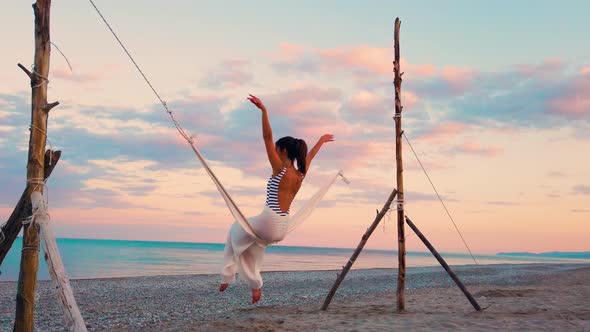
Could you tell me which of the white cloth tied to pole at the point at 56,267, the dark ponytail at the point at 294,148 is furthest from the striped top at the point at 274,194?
the white cloth tied to pole at the point at 56,267

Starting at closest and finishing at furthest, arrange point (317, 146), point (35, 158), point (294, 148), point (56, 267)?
1. point (56, 267)
2. point (35, 158)
3. point (294, 148)
4. point (317, 146)

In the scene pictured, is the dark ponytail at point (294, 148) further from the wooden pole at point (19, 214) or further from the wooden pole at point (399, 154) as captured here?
the wooden pole at point (399, 154)

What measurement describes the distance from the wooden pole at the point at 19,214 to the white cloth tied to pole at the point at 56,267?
169 millimetres

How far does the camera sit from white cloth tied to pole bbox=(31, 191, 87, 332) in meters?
4.96

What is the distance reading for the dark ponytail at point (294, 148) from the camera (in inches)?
240

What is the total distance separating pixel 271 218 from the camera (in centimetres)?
594

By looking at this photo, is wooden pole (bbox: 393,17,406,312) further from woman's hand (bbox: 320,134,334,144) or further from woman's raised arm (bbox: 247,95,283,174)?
woman's raised arm (bbox: 247,95,283,174)

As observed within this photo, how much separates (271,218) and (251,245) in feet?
1.50

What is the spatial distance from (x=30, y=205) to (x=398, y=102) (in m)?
6.08

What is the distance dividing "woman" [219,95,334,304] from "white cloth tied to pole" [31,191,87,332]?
159cm

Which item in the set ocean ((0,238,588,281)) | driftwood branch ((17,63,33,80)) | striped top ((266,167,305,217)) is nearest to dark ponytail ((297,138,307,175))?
striped top ((266,167,305,217))

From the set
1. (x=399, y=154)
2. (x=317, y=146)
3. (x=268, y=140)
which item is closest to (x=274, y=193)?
(x=268, y=140)

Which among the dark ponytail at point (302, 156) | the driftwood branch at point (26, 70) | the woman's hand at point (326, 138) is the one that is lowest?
the dark ponytail at point (302, 156)

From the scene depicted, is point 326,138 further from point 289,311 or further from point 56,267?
point 289,311
